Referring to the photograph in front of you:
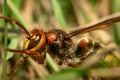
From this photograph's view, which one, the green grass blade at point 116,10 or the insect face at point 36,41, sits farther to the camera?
the green grass blade at point 116,10

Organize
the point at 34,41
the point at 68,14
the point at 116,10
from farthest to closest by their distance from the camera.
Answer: the point at 68,14, the point at 116,10, the point at 34,41

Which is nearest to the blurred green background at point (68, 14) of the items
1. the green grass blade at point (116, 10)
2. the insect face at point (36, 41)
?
the green grass blade at point (116, 10)

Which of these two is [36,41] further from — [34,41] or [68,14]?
[68,14]

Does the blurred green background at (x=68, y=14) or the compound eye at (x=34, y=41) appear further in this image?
the blurred green background at (x=68, y=14)

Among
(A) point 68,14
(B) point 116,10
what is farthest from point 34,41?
(A) point 68,14

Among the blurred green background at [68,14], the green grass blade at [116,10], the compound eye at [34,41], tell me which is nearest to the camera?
the compound eye at [34,41]

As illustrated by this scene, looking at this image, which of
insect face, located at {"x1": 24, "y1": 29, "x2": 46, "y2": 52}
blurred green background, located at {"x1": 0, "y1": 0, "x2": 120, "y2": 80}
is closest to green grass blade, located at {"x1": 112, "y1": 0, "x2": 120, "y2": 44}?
blurred green background, located at {"x1": 0, "y1": 0, "x2": 120, "y2": 80}

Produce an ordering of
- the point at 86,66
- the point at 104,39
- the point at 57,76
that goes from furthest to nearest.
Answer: the point at 104,39 → the point at 86,66 → the point at 57,76

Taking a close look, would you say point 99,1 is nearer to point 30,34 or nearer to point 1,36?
point 1,36

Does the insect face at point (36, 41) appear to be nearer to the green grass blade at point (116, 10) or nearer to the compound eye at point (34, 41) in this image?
the compound eye at point (34, 41)

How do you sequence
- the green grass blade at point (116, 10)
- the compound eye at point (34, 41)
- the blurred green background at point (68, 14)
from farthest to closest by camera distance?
the green grass blade at point (116, 10) → the blurred green background at point (68, 14) → the compound eye at point (34, 41)

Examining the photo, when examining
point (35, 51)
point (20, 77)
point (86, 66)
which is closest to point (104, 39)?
point (20, 77)
